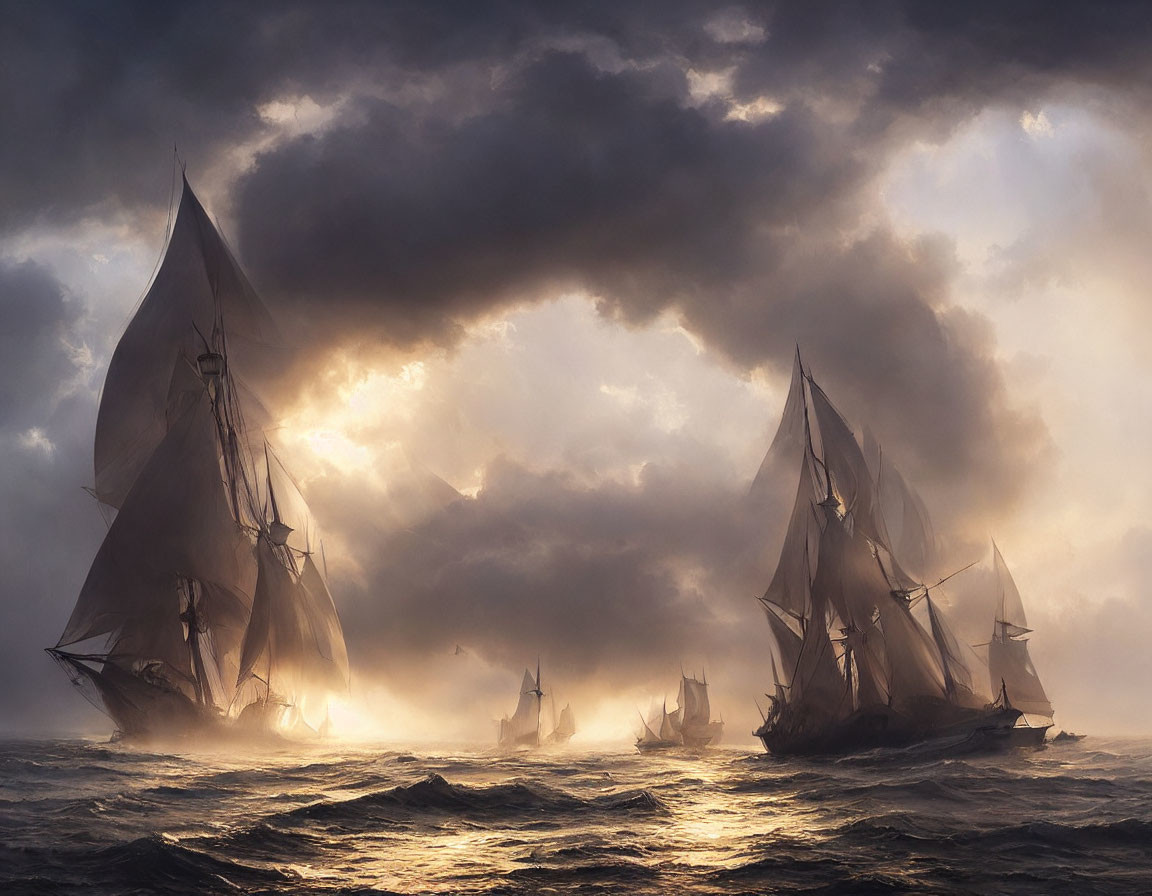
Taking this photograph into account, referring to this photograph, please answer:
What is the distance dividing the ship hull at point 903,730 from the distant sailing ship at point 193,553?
4672 centimetres

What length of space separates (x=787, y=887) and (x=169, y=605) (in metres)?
73.6

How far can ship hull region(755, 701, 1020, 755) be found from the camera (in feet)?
245

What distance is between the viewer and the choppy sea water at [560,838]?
62.5 feet

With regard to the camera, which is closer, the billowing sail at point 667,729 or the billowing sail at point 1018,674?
the billowing sail at point 1018,674

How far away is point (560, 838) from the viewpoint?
2477 centimetres

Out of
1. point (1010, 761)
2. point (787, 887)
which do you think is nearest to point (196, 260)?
point (1010, 761)

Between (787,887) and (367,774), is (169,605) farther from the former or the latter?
(787,887)

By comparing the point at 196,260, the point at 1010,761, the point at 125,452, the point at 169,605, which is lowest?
the point at 1010,761

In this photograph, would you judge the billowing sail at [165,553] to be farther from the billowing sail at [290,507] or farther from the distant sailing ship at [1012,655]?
the distant sailing ship at [1012,655]

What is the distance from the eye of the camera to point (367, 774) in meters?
46.3

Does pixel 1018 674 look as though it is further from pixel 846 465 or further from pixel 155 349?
pixel 155 349

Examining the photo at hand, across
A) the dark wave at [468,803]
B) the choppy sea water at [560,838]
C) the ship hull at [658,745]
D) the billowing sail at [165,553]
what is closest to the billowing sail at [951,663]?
the choppy sea water at [560,838]

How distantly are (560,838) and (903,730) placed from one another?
65.1 metres

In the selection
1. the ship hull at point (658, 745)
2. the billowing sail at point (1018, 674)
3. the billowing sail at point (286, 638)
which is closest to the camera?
the billowing sail at point (286, 638)
